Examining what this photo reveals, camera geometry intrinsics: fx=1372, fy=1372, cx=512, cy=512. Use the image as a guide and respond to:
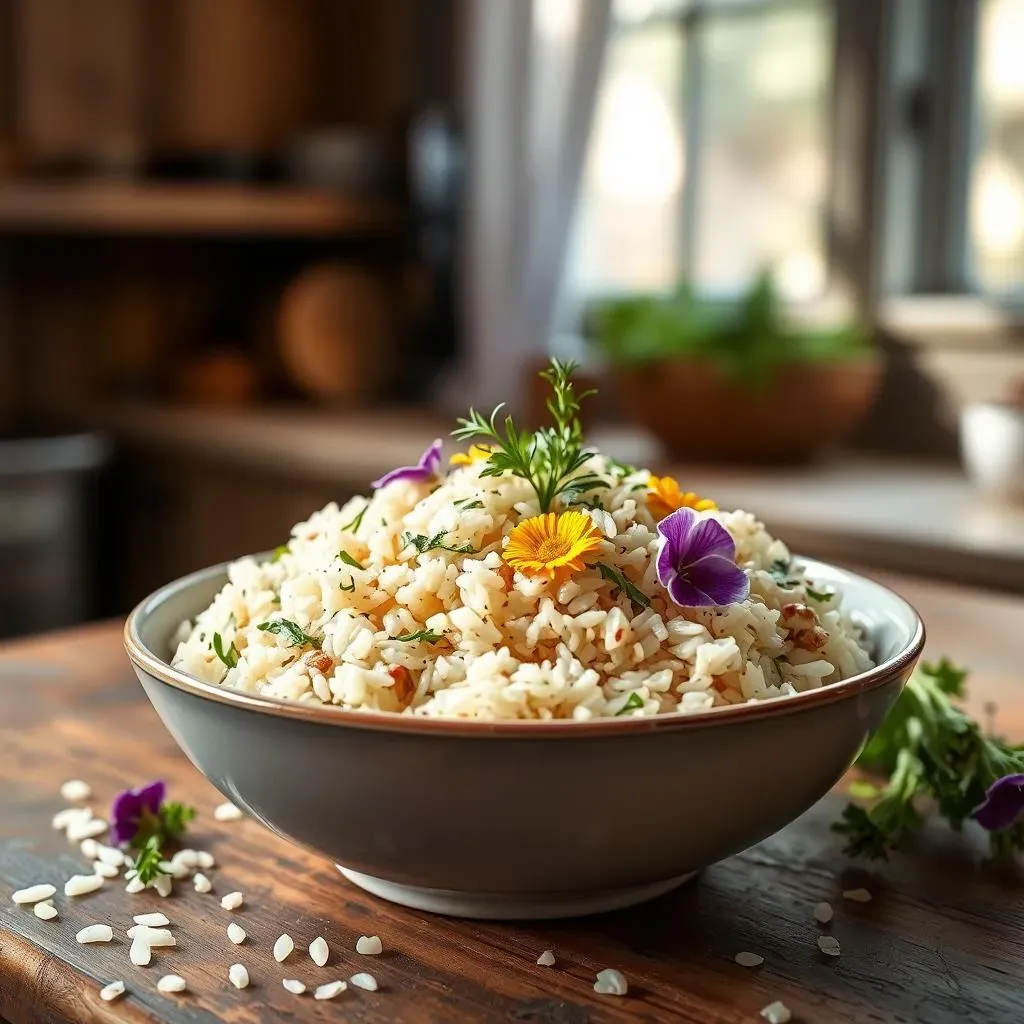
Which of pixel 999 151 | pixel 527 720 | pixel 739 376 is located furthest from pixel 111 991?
pixel 999 151

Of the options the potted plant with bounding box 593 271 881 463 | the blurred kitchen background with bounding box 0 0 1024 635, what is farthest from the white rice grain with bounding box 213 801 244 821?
the potted plant with bounding box 593 271 881 463

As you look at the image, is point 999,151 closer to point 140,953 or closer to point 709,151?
point 709,151

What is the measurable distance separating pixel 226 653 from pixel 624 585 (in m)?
0.24

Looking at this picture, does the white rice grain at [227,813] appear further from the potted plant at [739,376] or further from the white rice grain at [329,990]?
the potted plant at [739,376]

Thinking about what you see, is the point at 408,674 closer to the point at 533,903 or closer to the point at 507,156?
the point at 533,903

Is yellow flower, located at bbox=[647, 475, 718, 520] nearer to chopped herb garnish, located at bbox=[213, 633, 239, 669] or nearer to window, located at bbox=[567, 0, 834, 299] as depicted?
chopped herb garnish, located at bbox=[213, 633, 239, 669]

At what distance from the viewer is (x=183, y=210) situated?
3.08m

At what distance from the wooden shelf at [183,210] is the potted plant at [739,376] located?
103cm

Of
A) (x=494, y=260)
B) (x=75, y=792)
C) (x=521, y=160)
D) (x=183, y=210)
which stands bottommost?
(x=75, y=792)

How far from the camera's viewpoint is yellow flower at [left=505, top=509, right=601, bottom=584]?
2.40 ft

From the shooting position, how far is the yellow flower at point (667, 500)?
2.73 ft

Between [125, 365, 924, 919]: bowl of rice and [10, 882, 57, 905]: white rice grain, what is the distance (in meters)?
0.14

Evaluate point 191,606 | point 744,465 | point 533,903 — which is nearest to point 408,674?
point 533,903

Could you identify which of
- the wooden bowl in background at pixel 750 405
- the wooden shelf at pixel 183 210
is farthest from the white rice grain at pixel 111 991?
the wooden shelf at pixel 183 210
